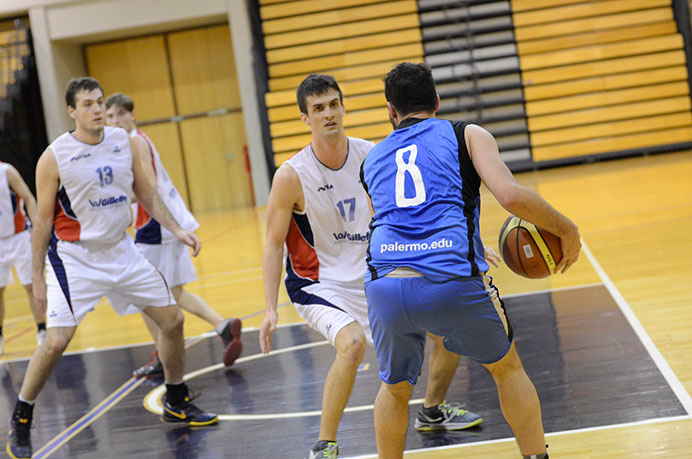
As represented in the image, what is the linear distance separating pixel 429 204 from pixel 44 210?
7.40 feet

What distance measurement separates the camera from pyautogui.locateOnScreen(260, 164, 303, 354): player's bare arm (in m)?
3.37

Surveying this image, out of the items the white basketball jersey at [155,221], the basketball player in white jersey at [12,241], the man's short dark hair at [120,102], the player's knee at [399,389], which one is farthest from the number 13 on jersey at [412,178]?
the basketball player in white jersey at [12,241]

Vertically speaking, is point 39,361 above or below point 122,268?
below

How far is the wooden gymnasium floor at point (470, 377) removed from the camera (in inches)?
138

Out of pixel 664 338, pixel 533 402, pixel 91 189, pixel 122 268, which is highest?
pixel 91 189

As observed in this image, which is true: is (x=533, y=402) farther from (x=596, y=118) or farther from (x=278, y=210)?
(x=596, y=118)

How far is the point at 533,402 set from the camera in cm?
261

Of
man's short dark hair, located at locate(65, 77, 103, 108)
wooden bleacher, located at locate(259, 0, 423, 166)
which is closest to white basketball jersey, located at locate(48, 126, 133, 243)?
man's short dark hair, located at locate(65, 77, 103, 108)

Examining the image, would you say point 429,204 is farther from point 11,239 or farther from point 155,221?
point 11,239

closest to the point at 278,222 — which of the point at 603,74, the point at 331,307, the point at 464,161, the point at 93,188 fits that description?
the point at 331,307

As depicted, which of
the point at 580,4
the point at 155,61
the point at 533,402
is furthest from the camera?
the point at 155,61

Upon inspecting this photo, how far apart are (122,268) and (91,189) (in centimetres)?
42

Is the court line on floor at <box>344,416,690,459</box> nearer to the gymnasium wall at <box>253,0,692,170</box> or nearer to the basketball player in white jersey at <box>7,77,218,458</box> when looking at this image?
the basketball player in white jersey at <box>7,77,218,458</box>

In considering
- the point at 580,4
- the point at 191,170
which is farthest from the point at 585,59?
the point at 191,170
